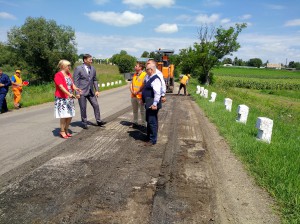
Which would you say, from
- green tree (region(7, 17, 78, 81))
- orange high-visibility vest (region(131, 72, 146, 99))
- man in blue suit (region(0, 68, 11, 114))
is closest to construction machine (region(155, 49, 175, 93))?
man in blue suit (region(0, 68, 11, 114))

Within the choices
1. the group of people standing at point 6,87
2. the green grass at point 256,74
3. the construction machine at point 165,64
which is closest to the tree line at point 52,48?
the construction machine at point 165,64

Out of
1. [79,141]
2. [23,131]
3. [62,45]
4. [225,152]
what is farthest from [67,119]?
[62,45]

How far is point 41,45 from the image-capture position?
1596 inches

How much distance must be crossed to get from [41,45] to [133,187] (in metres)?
41.7

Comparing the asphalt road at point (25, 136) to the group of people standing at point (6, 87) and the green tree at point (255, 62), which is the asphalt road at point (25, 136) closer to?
the group of people standing at point (6, 87)

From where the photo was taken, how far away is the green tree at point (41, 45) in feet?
134

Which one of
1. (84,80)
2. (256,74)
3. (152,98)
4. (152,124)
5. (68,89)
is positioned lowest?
(256,74)

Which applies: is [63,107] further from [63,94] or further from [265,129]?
[265,129]

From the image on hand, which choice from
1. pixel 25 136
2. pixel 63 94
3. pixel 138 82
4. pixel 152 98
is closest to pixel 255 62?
pixel 138 82

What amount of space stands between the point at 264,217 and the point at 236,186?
2.92 ft

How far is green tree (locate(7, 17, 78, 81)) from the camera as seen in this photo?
1604 inches

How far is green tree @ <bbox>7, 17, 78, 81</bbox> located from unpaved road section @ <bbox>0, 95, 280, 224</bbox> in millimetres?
39233

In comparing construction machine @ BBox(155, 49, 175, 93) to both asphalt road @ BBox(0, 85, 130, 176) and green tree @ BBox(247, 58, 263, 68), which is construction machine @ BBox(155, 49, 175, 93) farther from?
green tree @ BBox(247, 58, 263, 68)

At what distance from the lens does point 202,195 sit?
3.74 metres
